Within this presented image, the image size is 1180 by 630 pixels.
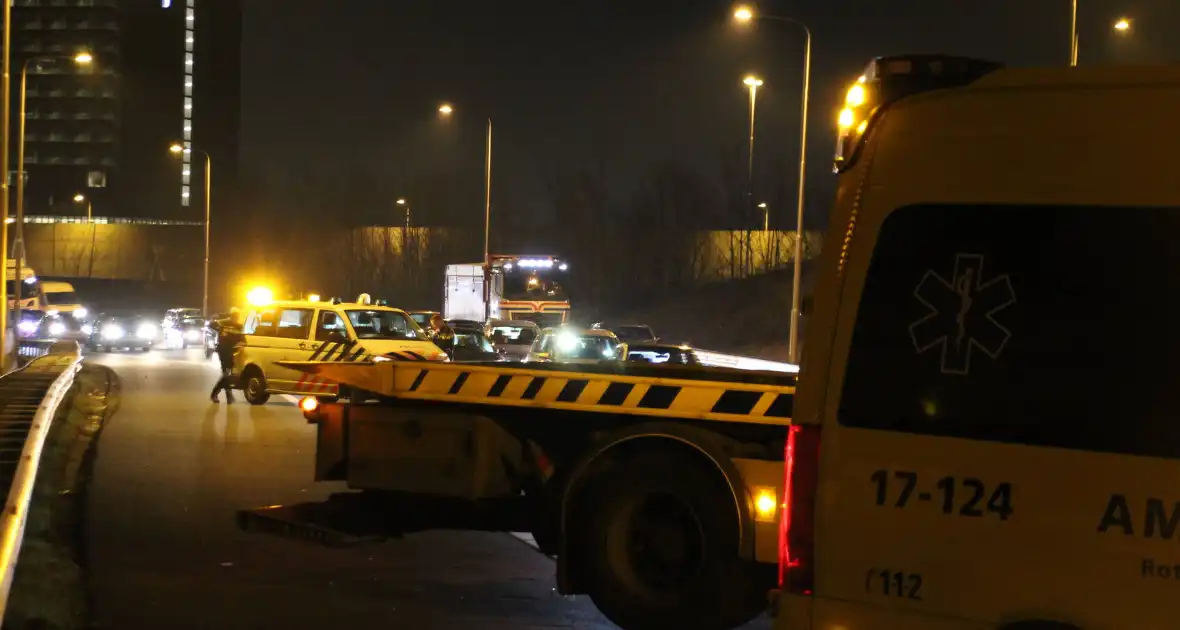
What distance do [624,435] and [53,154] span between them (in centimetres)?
11818

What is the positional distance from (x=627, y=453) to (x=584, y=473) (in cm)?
27

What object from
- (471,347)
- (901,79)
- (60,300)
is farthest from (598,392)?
(60,300)

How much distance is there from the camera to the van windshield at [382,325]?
956 inches

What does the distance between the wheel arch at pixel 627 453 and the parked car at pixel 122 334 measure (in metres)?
47.1

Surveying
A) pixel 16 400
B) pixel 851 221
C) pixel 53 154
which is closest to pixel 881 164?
pixel 851 221

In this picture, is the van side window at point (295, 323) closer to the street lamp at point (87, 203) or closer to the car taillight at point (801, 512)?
the car taillight at point (801, 512)

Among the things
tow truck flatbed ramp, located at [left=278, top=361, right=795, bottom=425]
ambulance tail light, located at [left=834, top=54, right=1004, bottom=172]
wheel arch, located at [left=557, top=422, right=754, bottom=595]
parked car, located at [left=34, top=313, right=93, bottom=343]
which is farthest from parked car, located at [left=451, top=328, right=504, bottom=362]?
parked car, located at [left=34, top=313, right=93, bottom=343]

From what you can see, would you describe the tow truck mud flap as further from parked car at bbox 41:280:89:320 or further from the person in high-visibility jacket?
parked car at bbox 41:280:89:320

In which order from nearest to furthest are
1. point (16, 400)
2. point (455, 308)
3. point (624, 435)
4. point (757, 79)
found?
point (624, 435) < point (16, 400) < point (757, 79) < point (455, 308)

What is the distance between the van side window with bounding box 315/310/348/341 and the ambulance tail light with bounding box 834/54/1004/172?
19927 millimetres

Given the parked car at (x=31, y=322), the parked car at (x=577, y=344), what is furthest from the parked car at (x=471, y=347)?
the parked car at (x=31, y=322)

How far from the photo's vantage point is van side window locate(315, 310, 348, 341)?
2417cm

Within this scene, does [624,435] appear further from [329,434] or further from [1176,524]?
[1176,524]

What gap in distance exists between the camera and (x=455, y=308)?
178ft
